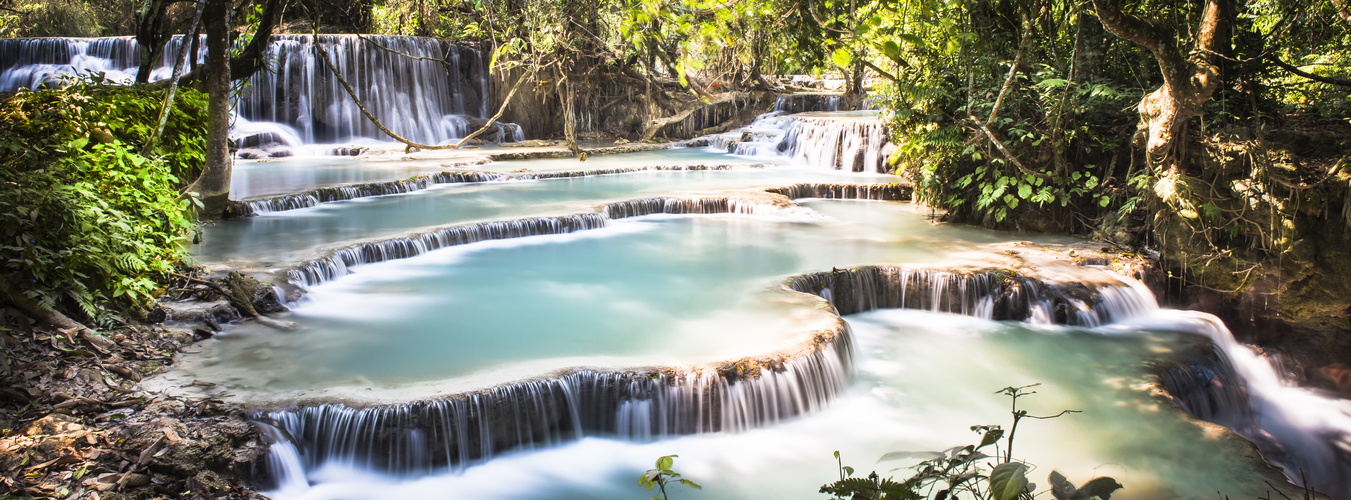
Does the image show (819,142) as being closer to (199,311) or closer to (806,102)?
(806,102)

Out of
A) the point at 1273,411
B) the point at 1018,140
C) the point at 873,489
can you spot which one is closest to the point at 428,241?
the point at 1018,140

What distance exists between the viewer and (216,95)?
7.36m

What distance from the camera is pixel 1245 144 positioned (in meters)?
6.65

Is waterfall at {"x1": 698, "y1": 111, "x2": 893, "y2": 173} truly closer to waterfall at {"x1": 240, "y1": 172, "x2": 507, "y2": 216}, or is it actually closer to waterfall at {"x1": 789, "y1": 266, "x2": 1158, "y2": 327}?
waterfall at {"x1": 240, "y1": 172, "x2": 507, "y2": 216}

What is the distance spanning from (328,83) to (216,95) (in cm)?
1185

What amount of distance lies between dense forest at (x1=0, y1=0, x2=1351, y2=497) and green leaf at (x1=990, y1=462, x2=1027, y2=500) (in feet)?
7.78

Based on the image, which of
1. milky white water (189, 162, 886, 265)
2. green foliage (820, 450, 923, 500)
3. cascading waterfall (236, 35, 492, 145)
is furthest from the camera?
cascading waterfall (236, 35, 492, 145)

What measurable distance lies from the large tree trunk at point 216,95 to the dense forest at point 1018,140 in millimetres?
20

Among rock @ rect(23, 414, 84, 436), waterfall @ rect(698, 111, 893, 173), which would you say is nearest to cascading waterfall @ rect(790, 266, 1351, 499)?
rock @ rect(23, 414, 84, 436)

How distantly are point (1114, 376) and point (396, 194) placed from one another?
32.1ft

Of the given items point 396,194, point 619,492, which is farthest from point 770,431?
point 396,194

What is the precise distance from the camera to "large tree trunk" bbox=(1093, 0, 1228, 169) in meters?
6.16

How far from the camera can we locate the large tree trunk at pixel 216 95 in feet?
23.6

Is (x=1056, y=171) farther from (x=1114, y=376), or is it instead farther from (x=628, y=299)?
(x=628, y=299)
